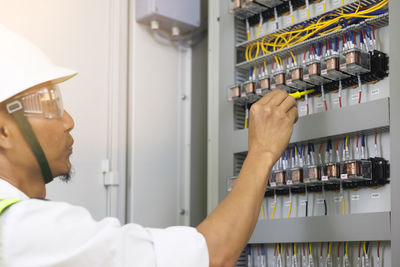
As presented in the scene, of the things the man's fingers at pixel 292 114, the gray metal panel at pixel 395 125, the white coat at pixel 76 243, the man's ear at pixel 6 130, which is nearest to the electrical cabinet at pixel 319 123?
the gray metal panel at pixel 395 125

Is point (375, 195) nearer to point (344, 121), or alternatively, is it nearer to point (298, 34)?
point (344, 121)

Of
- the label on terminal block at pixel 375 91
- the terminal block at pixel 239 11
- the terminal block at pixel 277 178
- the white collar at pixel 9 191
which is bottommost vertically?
the white collar at pixel 9 191

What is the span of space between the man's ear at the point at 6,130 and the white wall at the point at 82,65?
35.7 inches

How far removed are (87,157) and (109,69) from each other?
41 cm

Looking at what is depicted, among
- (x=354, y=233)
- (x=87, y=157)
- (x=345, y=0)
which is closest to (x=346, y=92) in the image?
(x=345, y=0)

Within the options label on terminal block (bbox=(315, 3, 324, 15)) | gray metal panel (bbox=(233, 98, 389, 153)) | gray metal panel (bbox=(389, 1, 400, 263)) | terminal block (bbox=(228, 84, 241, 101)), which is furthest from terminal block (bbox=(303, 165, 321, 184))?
label on terminal block (bbox=(315, 3, 324, 15))

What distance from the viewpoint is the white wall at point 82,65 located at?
2500mm

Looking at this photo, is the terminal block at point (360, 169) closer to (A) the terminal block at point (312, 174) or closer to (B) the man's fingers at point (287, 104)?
(A) the terminal block at point (312, 174)

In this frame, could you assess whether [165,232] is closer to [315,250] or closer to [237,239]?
[237,239]

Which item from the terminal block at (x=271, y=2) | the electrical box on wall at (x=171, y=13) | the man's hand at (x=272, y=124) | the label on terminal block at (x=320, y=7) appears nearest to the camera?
the man's hand at (x=272, y=124)

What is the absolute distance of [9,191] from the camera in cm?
147

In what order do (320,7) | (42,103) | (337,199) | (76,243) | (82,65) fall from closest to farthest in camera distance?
(76,243), (42,103), (337,199), (320,7), (82,65)

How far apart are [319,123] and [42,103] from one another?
0.98 m

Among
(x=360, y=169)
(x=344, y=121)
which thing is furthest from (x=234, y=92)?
(x=360, y=169)
